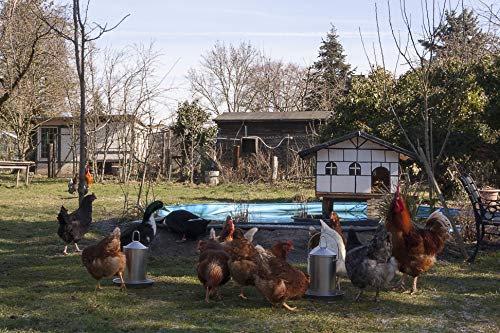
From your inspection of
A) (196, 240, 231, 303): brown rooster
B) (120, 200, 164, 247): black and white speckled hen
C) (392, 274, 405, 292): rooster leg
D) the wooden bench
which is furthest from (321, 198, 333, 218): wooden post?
(196, 240, 231, 303): brown rooster

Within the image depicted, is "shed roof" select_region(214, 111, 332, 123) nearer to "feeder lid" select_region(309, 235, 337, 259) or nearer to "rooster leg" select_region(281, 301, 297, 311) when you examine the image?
"feeder lid" select_region(309, 235, 337, 259)

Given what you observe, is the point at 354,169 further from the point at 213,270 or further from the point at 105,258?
the point at 105,258

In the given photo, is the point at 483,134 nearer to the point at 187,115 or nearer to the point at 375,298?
the point at 375,298

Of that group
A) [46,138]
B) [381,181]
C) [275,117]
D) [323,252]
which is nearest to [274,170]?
[275,117]

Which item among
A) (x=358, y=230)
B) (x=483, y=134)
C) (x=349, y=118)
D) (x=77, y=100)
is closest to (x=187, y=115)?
(x=77, y=100)

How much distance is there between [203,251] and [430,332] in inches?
96.4

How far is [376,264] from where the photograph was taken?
607cm

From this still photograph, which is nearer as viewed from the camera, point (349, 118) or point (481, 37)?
point (481, 37)

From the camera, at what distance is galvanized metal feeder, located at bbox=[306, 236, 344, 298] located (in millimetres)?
6371

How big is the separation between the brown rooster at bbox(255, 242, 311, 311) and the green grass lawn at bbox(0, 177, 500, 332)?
14 centimetres

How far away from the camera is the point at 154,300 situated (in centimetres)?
623

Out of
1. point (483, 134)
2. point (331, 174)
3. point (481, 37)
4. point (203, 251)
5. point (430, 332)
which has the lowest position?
point (430, 332)

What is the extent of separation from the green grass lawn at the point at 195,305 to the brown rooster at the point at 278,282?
5.7 inches

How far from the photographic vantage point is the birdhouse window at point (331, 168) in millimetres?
11648
